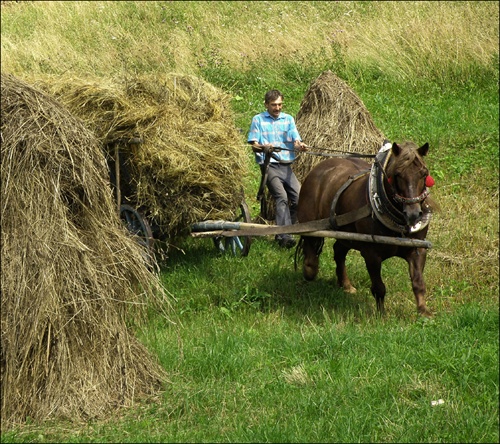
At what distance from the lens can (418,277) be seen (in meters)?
8.96

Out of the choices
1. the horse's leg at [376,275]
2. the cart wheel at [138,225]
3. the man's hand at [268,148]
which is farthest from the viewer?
the man's hand at [268,148]

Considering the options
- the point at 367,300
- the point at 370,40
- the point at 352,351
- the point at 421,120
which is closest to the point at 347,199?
the point at 367,300

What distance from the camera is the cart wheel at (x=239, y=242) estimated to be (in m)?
11.3

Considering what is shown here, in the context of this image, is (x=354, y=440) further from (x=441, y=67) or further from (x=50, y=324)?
(x=441, y=67)

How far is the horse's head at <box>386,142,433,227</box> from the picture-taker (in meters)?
8.41

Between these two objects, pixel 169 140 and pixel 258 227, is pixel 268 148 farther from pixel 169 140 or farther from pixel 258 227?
pixel 169 140

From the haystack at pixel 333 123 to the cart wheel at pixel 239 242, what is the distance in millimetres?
1888

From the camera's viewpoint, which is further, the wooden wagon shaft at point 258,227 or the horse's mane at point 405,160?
the wooden wagon shaft at point 258,227

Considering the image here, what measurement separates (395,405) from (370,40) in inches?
512

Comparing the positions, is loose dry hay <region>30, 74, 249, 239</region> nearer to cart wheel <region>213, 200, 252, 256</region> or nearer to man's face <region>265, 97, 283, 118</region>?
cart wheel <region>213, 200, 252, 256</region>

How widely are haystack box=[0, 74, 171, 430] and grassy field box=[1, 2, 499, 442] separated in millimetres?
225

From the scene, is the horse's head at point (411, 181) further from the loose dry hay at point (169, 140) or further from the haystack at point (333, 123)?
the haystack at point (333, 123)

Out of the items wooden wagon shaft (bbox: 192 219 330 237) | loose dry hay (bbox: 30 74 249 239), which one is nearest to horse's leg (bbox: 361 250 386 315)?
wooden wagon shaft (bbox: 192 219 330 237)

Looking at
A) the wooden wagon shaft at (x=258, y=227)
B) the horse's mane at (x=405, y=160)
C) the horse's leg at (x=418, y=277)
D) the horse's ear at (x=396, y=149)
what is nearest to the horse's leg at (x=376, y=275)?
the horse's leg at (x=418, y=277)
